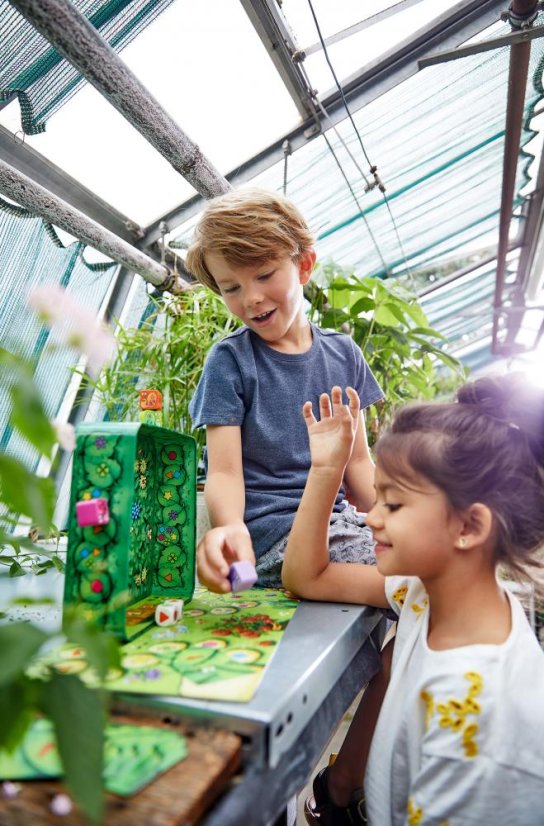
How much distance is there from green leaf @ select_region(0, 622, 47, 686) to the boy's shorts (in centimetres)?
73

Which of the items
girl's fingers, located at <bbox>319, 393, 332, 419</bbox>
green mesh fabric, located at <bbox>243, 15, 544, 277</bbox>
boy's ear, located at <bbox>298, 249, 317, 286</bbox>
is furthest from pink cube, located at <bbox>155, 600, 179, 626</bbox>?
green mesh fabric, located at <bbox>243, 15, 544, 277</bbox>

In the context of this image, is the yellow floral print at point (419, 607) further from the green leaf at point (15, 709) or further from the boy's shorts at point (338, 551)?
the green leaf at point (15, 709)

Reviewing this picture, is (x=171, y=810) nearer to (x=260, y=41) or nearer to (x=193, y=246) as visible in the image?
(x=193, y=246)

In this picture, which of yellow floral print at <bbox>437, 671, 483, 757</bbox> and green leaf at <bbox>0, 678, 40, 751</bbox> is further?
yellow floral print at <bbox>437, 671, 483, 757</bbox>

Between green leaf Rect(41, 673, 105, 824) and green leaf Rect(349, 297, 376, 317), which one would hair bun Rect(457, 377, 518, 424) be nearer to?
green leaf Rect(41, 673, 105, 824)

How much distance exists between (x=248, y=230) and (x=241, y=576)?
27.9 inches

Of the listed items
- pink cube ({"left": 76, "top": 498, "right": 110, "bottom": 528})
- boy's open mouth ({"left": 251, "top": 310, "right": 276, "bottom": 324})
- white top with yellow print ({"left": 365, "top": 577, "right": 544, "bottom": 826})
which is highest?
boy's open mouth ({"left": 251, "top": 310, "right": 276, "bottom": 324})

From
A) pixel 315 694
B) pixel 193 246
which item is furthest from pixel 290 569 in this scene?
pixel 193 246

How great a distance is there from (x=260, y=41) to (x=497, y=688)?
1.98 m

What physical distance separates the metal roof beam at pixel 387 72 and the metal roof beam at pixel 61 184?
500 mm

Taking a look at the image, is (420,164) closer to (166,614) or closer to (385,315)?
(385,315)

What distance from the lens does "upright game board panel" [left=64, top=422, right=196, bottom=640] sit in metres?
0.63

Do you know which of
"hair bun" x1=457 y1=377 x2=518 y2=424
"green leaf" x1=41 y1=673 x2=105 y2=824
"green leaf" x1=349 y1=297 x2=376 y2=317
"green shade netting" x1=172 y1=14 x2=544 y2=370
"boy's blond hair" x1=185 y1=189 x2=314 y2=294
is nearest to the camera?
"green leaf" x1=41 y1=673 x2=105 y2=824

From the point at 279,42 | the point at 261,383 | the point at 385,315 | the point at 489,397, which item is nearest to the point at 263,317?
the point at 261,383
